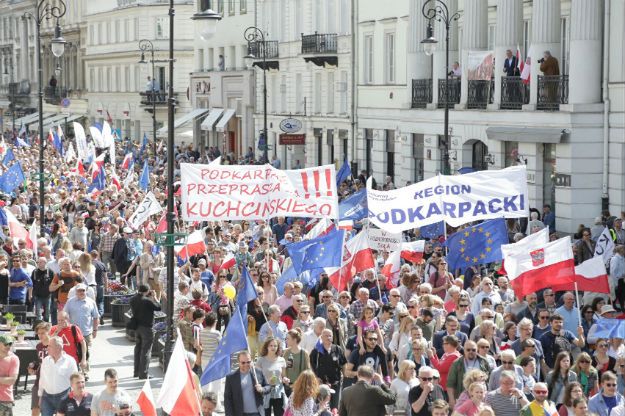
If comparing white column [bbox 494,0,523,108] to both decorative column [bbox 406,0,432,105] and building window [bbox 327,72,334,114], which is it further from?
building window [bbox 327,72,334,114]

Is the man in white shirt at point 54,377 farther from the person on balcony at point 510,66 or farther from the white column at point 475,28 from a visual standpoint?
the white column at point 475,28

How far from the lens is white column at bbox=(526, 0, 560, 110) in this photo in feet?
112

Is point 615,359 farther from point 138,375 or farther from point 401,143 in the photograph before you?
point 401,143

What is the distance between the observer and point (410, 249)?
23141 millimetres

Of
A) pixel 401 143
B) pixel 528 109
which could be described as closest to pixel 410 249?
pixel 528 109

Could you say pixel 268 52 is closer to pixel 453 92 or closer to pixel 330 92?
pixel 330 92

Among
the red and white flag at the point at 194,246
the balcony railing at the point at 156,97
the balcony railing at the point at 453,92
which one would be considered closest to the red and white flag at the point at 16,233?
the red and white flag at the point at 194,246

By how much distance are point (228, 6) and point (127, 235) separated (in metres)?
39.4

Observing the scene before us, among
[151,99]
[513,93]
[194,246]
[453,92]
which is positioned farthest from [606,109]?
[151,99]

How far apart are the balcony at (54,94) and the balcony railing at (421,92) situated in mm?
61357

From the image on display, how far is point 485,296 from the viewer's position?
18.5 meters

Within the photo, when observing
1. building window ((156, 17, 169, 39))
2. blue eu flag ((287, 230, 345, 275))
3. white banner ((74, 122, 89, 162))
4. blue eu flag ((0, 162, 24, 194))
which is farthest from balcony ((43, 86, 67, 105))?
blue eu flag ((287, 230, 345, 275))

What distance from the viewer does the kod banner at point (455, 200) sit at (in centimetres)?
2092

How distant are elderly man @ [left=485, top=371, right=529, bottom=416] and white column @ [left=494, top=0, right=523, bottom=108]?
23705 millimetres
